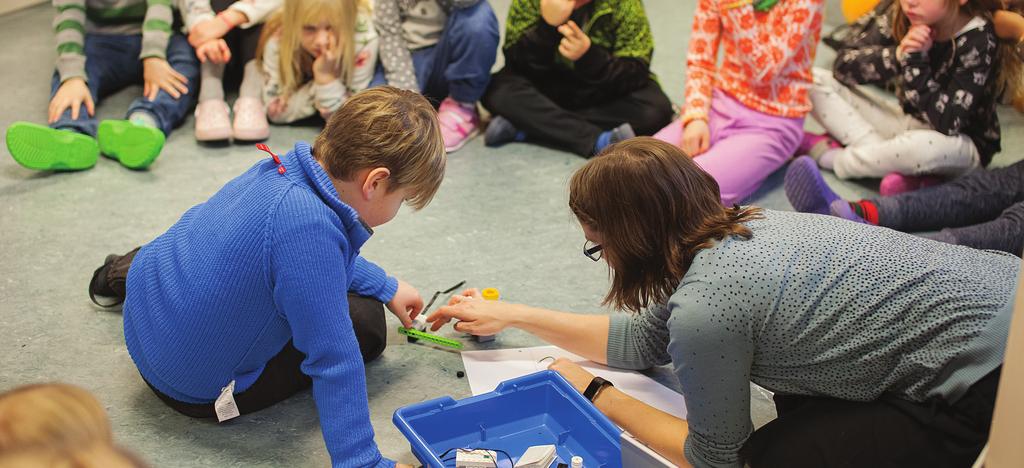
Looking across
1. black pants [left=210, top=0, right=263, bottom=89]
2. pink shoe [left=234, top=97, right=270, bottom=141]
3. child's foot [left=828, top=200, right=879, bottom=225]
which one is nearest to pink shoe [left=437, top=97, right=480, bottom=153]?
pink shoe [left=234, top=97, right=270, bottom=141]

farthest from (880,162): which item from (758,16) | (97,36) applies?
(97,36)

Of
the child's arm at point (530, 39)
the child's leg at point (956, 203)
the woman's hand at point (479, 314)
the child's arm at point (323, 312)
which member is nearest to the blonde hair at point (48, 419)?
the child's arm at point (323, 312)

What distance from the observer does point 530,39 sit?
7.30 feet

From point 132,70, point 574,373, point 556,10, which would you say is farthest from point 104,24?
point 574,373

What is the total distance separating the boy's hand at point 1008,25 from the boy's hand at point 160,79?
69.9 inches

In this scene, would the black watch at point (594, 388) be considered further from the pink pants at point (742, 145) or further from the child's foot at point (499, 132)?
the child's foot at point (499, 132)

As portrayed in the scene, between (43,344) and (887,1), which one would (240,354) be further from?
(887,1)

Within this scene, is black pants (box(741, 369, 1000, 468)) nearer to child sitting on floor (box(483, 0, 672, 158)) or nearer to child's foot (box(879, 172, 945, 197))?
child's foot (box(879, 172, 945, 197))

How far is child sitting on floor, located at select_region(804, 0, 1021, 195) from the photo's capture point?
6.37 feet

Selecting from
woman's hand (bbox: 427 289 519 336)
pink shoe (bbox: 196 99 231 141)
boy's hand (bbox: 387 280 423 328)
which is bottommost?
pink shoe (bbox: 196 99 231 141)

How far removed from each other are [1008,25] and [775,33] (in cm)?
45

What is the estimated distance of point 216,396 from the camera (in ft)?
4.23

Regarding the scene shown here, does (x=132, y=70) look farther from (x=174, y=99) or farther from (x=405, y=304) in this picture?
(x=405, y=304)

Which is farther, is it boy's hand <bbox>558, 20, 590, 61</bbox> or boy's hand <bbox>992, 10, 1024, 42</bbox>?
boy's hand <bbox>558, 20, 590, 61</bbox>
